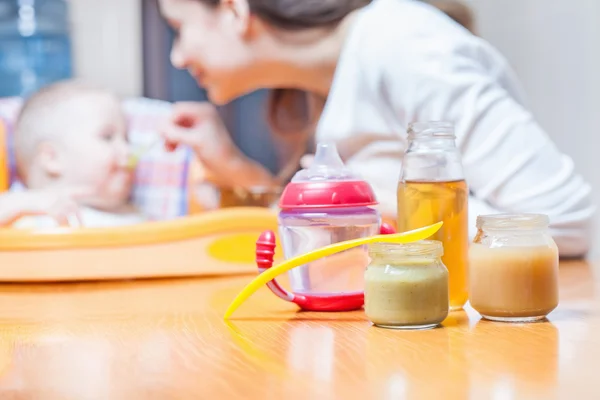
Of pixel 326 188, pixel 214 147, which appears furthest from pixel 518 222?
pixel 214 147

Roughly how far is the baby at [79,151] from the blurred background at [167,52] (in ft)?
0.24

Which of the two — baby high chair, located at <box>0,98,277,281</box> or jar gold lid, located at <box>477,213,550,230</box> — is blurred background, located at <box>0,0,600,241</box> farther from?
jar gold lid, located at <box>477,213,550,230</box>

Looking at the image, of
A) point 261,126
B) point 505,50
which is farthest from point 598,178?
point 261,126

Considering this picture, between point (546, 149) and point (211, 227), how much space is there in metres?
0.48

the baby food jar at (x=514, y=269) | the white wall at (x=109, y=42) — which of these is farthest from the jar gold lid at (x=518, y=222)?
the white wall at (x=109, y=42)

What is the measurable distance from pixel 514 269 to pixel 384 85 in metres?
0.64

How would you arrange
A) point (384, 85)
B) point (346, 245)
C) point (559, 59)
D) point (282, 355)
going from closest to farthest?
point (282, 355) → point (346, 245) → point (384, 85) → point (559, 59)

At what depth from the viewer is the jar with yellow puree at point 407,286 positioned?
548 millimetres

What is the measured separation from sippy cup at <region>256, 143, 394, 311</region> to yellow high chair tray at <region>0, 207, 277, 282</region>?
377 mm

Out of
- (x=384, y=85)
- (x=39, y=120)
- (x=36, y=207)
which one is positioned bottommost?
(x=36, y=207)

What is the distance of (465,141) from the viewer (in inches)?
42.4

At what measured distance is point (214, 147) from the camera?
5.16 feet

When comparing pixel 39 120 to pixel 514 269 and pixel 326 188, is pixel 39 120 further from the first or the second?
pixel 514 269

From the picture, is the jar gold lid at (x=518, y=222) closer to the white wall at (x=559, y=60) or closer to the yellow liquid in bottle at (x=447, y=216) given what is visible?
the yellow liquid in bottle at (x=447, y=216)
